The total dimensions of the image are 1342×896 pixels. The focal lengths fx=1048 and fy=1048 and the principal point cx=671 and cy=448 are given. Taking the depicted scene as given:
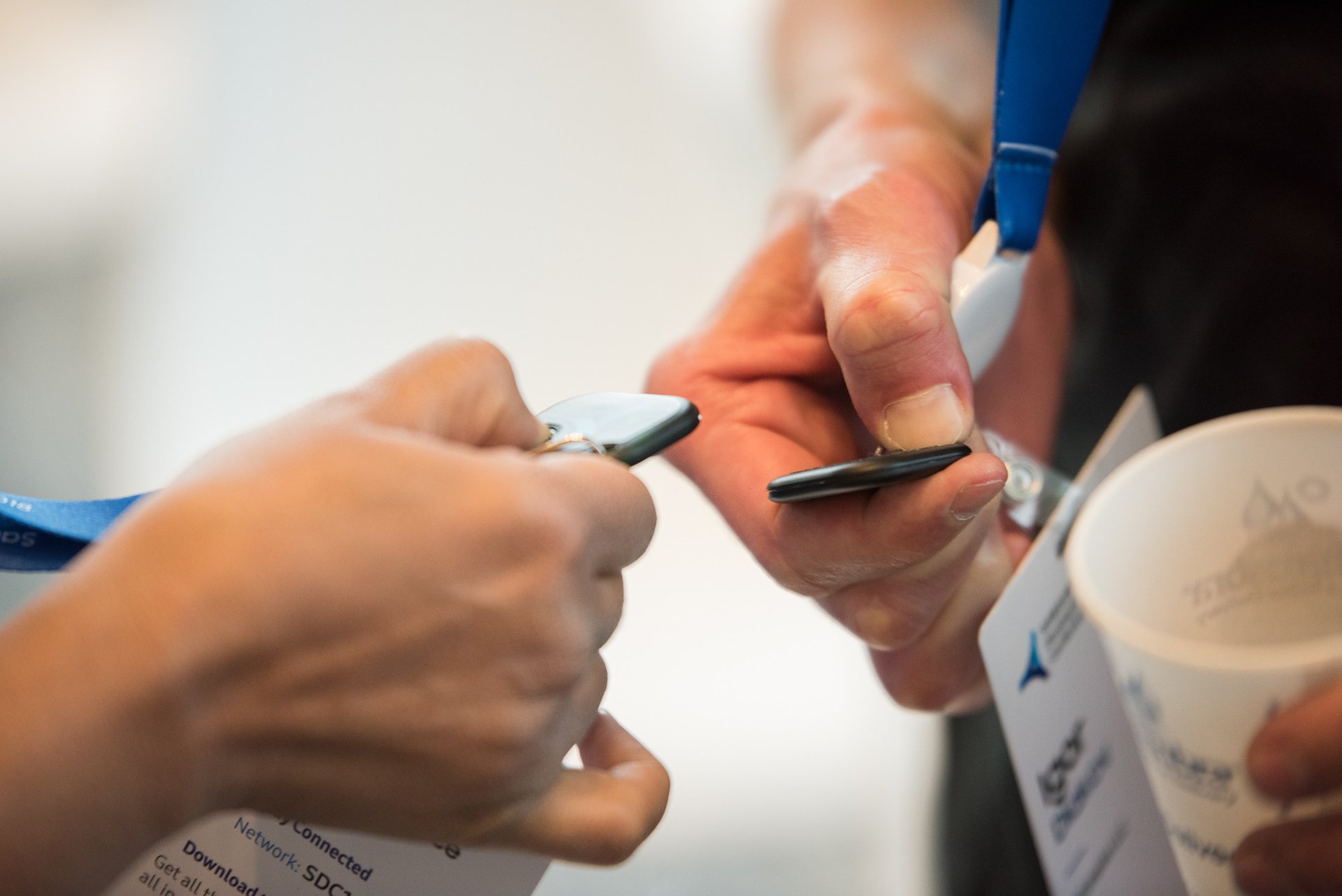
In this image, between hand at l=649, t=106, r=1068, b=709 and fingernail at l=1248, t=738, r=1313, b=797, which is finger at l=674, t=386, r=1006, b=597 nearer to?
hand at l=649, t=106, r=1068, b=709

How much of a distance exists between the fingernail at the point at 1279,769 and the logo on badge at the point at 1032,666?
0.12 m

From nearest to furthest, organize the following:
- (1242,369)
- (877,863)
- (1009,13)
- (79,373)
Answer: (1009,13)
(1242,369)
(877,863)
(79,373)

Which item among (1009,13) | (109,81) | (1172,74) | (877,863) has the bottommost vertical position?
(877,863)

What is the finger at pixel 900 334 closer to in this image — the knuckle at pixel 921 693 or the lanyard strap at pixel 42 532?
the knuckle at pixel 921 693

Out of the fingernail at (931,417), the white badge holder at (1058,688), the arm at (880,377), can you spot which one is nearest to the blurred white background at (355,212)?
the arm at (880,377)

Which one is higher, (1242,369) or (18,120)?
(18,120)

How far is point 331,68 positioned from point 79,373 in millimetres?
466

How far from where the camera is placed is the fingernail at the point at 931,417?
0.50 meters

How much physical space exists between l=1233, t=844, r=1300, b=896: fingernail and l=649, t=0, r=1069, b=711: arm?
0.58 ft

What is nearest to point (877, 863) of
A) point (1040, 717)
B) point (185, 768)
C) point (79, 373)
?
point (1040, 717)

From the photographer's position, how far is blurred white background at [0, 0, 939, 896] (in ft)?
3.85

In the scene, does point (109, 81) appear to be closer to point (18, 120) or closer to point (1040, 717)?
point (18, 120)

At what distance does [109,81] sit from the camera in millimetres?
1254

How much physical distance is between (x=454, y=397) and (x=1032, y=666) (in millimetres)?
327
